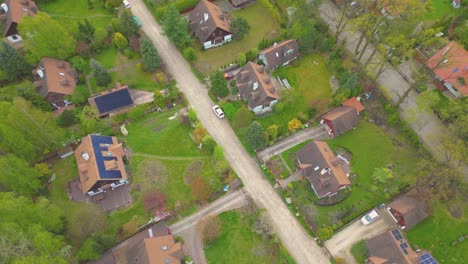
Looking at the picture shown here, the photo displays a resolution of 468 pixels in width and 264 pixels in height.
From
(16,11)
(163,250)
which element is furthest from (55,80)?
(163,250)

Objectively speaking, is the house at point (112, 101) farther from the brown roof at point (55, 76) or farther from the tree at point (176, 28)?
the tree at point (176, 28)

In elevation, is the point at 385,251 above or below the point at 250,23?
below

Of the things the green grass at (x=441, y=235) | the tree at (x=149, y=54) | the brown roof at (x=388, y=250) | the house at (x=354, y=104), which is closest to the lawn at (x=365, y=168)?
the house at (x=354, y=104)

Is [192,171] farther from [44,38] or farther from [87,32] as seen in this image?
[44,38]

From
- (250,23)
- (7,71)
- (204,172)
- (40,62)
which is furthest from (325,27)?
(7,71)

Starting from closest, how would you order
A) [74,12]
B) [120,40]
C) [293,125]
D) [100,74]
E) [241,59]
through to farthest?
[293,125] → [100,74] → [241,59] → [120,40] → [74,12]

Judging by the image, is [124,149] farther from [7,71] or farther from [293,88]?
[293,88]
